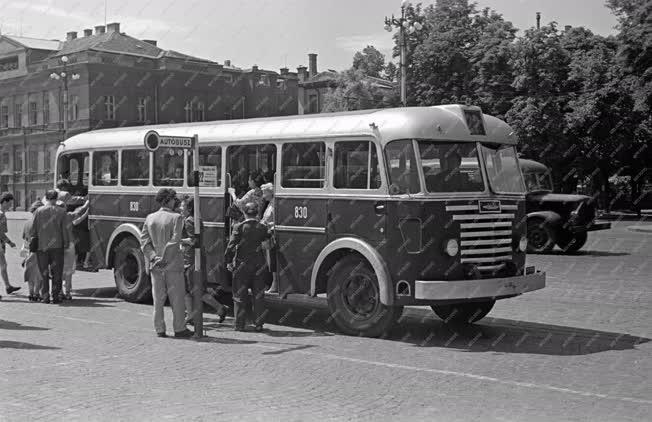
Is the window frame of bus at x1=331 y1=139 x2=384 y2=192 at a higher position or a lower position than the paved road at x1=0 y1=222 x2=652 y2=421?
higher

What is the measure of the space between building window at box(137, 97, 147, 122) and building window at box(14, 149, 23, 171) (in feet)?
34.7

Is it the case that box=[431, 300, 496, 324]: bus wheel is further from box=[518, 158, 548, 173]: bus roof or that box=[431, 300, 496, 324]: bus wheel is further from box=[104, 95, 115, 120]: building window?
box=[104, 95, 115, 120]: building window

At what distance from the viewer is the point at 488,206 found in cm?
1105

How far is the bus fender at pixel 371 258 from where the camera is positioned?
419 inches

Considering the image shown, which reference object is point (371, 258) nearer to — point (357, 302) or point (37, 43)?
point (357, 302)

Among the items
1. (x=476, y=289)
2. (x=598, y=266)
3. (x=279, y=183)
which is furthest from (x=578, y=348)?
(x=598, y=266)

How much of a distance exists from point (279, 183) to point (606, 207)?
1849 inches

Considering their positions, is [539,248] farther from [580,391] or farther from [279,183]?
[580,391]

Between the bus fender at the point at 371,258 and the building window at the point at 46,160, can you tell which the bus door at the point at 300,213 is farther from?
the building window at the point at 46,160

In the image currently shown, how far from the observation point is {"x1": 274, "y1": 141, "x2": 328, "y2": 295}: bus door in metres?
11.6

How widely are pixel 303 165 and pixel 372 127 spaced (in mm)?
1301

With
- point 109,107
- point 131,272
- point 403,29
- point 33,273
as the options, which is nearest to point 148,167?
point 131,272

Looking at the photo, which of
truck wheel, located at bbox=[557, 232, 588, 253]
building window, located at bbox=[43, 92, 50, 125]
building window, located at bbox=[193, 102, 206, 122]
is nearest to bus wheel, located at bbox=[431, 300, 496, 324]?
truck wheel, located at bbox=[557, 232, 588, 253]

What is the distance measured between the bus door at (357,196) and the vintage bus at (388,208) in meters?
0.01
